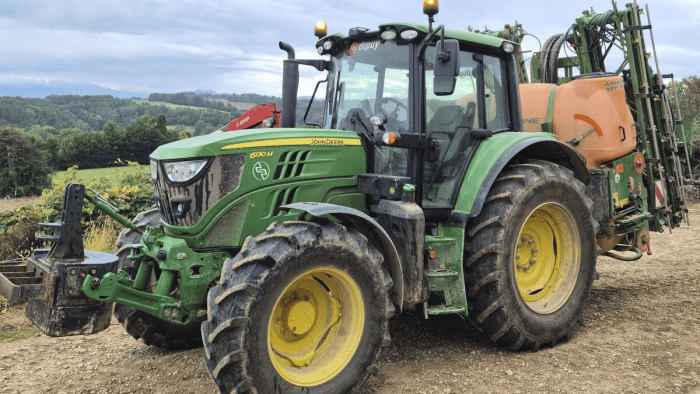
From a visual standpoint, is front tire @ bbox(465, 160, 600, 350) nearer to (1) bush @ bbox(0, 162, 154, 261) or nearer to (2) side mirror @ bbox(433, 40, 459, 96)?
(2) side mirror @ bbox(433, 40, 459, 96)

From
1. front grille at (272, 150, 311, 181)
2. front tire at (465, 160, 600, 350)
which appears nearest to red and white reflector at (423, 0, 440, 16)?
front grille at (272, 150, 311, 181)

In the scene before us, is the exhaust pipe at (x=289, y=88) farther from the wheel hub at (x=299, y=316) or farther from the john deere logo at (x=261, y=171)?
the wheel hub at (x=299, y=316)

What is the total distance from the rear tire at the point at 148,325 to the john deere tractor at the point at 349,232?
0.5 inches

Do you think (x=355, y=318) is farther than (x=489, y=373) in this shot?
No

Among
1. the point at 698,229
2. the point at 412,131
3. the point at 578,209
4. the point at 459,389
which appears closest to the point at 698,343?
the point at 578,209

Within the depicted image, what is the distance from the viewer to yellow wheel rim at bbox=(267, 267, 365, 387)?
370 centimetres

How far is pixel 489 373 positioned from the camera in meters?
4.26

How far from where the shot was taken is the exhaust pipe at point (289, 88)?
4.73 metres

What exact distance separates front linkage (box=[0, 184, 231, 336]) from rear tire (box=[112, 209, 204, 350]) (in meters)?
0.63

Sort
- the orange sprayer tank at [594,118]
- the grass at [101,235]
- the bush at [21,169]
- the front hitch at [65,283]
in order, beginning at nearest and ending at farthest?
the front hitch at [65,283], the orange sprayer tank at [594,118], the grass at [101,235], the bush at [21,169]

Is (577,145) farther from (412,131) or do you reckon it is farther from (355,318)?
(355,318)

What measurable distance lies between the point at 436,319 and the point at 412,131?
2.06m

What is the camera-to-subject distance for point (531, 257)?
5133 millimetres

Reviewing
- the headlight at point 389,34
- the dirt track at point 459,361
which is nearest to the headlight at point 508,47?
the headlight at point 389,34
